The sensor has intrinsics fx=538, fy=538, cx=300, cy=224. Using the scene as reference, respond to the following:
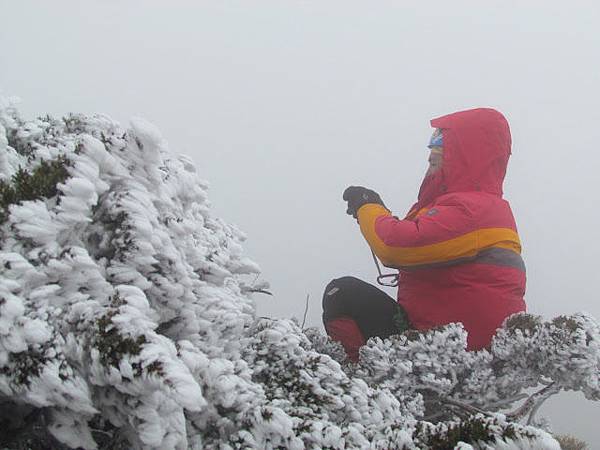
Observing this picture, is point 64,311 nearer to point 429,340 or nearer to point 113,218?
point 113,218

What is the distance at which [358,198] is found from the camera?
5.29m

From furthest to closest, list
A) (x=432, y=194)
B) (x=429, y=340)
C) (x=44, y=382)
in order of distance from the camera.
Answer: (x=432, y=194)
(x=429, y=340)
(x=44, y=382)

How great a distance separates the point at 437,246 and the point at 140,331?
3.27 m

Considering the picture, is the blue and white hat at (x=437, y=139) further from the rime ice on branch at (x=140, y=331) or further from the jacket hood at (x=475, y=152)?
the rime ice on branch at (x=140, y=331)

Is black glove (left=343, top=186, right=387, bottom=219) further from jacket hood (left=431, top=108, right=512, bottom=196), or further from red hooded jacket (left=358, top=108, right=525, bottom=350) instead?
jacket hood (left=431, top=108, right=512, bottom=196)

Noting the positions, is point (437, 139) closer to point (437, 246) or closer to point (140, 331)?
point (437, 246)

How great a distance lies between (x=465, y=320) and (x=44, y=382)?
382 cm

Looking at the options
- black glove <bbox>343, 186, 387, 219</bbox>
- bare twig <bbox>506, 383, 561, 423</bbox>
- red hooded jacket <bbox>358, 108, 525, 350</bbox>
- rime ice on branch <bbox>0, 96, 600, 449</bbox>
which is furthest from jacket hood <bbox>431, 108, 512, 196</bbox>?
rime ice on branch <bbox>0, 96, 600, 449</bbox>

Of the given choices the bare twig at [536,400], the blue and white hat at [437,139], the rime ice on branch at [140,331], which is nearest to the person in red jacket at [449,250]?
the blue and white hat at [437,139]

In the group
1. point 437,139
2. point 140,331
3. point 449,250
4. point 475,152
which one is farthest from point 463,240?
point 140,331

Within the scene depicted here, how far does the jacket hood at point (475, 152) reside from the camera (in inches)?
190

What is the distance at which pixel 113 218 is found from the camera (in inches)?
81.1

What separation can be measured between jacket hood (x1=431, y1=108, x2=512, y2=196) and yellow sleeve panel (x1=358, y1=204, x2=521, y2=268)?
1.58 ft

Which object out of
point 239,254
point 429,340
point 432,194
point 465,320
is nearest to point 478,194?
point 432,194
